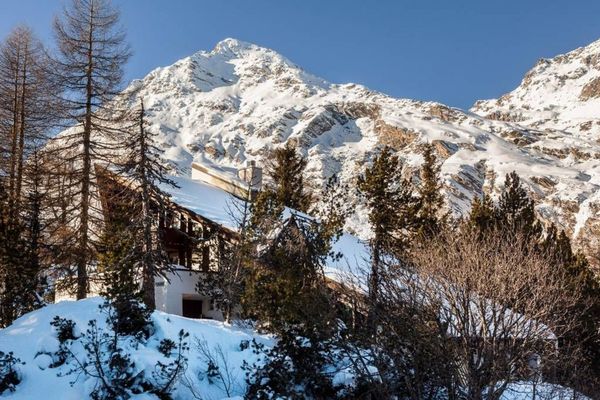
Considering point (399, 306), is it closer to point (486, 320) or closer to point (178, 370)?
point (486, 320)

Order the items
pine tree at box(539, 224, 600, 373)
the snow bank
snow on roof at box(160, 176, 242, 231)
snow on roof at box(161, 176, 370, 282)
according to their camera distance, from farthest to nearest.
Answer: snow on roof at box(160, 176, 242, 231)
snow on roof at box(161, 176, 370, 282)
pine tree at box(539, 224, 600, 373)
the snow bank

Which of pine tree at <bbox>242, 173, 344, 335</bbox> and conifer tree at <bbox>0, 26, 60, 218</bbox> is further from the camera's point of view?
conifer tree at <bbox>0, 26, 60, 218</bbox>

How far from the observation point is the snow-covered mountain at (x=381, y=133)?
112 metres

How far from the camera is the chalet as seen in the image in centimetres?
1897

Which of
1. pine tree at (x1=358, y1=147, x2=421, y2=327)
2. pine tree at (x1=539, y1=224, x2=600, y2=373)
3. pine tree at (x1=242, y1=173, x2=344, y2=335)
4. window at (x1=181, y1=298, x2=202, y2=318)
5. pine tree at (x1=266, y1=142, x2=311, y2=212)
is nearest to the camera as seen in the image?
pine tree at (x1=242, y1=173, x2=344, y2=335)

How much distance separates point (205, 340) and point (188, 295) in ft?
30.9

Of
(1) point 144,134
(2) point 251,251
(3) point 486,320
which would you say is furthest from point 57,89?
(3) point 486,320

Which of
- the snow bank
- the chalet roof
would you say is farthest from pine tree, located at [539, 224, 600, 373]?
the snow bank

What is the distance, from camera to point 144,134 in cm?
1612

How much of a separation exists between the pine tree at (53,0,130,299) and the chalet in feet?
2.57

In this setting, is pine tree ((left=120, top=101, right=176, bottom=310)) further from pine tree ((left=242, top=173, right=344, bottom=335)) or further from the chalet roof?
pine tree ((left=242, top=173, right=344, bottom=335))

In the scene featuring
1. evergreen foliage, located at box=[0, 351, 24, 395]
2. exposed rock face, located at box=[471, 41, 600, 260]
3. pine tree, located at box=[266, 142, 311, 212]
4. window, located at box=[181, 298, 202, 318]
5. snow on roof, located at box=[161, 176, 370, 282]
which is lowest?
evergreen foliage, located at box=[0, 351, 24, 395]

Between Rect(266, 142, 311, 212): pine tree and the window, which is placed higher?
Rect(266, 142, 311, 212): pine tree

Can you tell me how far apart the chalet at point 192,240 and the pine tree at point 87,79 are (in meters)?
0.78
